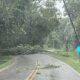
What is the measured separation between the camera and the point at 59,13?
98.2 meters

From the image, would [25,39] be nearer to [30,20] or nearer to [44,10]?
[30,20]

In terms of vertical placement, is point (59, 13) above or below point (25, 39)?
above

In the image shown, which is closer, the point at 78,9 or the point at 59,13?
the point at 78,9

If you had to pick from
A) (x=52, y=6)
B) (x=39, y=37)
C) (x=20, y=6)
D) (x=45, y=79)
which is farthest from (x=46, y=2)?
(x=45, y=79)

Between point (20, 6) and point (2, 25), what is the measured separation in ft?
32.0

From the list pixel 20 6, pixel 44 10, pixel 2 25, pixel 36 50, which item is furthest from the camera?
pixel 44 10

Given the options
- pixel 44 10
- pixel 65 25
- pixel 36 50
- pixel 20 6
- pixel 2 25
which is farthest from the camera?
pixel 65 25

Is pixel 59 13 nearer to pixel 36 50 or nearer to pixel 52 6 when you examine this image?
pixel 52 6

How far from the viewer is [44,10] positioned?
91.2 m

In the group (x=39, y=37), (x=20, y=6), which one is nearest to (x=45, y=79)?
(x=20, y=6)

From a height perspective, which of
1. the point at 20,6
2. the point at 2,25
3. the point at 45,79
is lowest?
the point at 45,79

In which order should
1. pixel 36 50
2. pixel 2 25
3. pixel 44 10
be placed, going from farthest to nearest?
1. pixel 44 10
2. pixel 36 50
3. pixel 2 25

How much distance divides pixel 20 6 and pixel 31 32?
1097 inches

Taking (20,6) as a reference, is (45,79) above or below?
below
